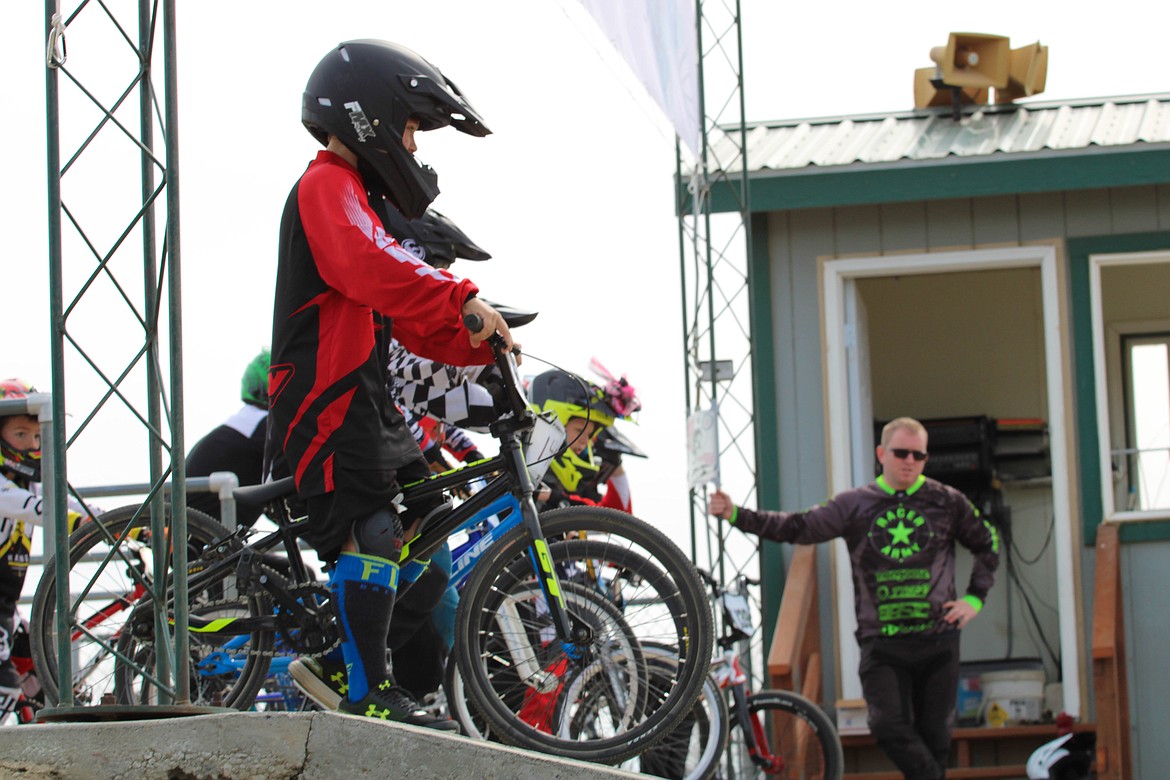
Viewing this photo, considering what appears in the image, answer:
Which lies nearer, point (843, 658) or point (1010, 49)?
point (843, 658)

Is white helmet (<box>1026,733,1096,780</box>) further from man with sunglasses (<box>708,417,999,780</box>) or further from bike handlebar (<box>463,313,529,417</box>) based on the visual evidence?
bike handlebar (<box>463,313,529,417</box>)

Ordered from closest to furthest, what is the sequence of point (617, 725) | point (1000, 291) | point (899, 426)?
point (617, 725)
point (899, 426)
point (1000, 291)

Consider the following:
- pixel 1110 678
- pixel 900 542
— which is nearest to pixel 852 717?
pixel 1110 678

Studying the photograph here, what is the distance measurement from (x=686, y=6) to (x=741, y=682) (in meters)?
3.56

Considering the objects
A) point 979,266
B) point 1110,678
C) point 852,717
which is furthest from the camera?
point 979,266

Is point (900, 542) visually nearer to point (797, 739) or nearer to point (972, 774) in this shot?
point (797, 739)

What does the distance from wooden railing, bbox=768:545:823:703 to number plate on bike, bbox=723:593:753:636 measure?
2.68ft

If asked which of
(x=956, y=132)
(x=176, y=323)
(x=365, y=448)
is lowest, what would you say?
(x=365, y=448)

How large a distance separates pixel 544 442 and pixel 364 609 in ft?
2.64

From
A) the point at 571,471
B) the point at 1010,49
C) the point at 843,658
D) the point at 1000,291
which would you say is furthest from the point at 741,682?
the point at 1000,291

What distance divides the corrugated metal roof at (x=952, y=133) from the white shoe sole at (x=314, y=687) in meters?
5.54

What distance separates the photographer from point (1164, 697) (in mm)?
9492

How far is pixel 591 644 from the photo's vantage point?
4488 mm

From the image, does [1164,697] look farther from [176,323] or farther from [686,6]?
[176,323]
